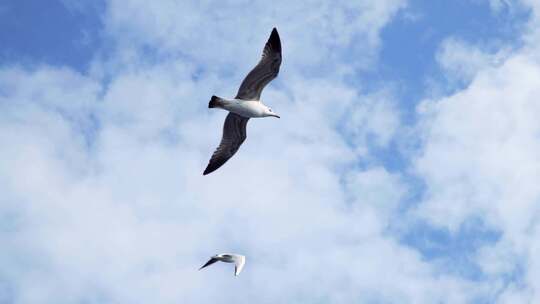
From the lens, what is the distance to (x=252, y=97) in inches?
1521

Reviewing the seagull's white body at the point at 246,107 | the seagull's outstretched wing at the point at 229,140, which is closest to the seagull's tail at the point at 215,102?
the seagull's white body at the point at 246,107

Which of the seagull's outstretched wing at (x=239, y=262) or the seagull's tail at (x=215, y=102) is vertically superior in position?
the seagull's tail at (x=215, y=102)

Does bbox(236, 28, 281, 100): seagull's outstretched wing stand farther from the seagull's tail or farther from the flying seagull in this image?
the seagull's tail

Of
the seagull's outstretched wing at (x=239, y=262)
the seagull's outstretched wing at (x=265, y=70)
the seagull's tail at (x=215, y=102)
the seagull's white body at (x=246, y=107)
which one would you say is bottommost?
the seagull's outstretched wing at (x=239, y=262)

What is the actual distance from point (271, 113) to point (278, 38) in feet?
13.7

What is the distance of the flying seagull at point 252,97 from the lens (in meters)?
37.2

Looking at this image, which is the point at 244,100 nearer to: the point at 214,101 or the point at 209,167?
the point at 214,101

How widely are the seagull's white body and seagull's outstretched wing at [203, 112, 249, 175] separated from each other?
5.04 feet

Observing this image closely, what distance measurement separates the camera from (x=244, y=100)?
1516 inches

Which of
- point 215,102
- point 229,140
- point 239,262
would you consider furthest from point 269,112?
point 239,262

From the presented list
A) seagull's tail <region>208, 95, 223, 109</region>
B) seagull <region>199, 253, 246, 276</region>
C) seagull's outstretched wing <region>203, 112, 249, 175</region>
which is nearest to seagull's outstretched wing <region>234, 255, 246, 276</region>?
seagull <region>199, 253, 246, 276</region>

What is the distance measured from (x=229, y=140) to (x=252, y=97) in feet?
13.7

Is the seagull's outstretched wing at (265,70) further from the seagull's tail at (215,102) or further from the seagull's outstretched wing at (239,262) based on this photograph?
the seagull's outstretched wing at (239,262)

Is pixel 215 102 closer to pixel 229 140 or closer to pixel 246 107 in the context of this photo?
pixel 246 107
